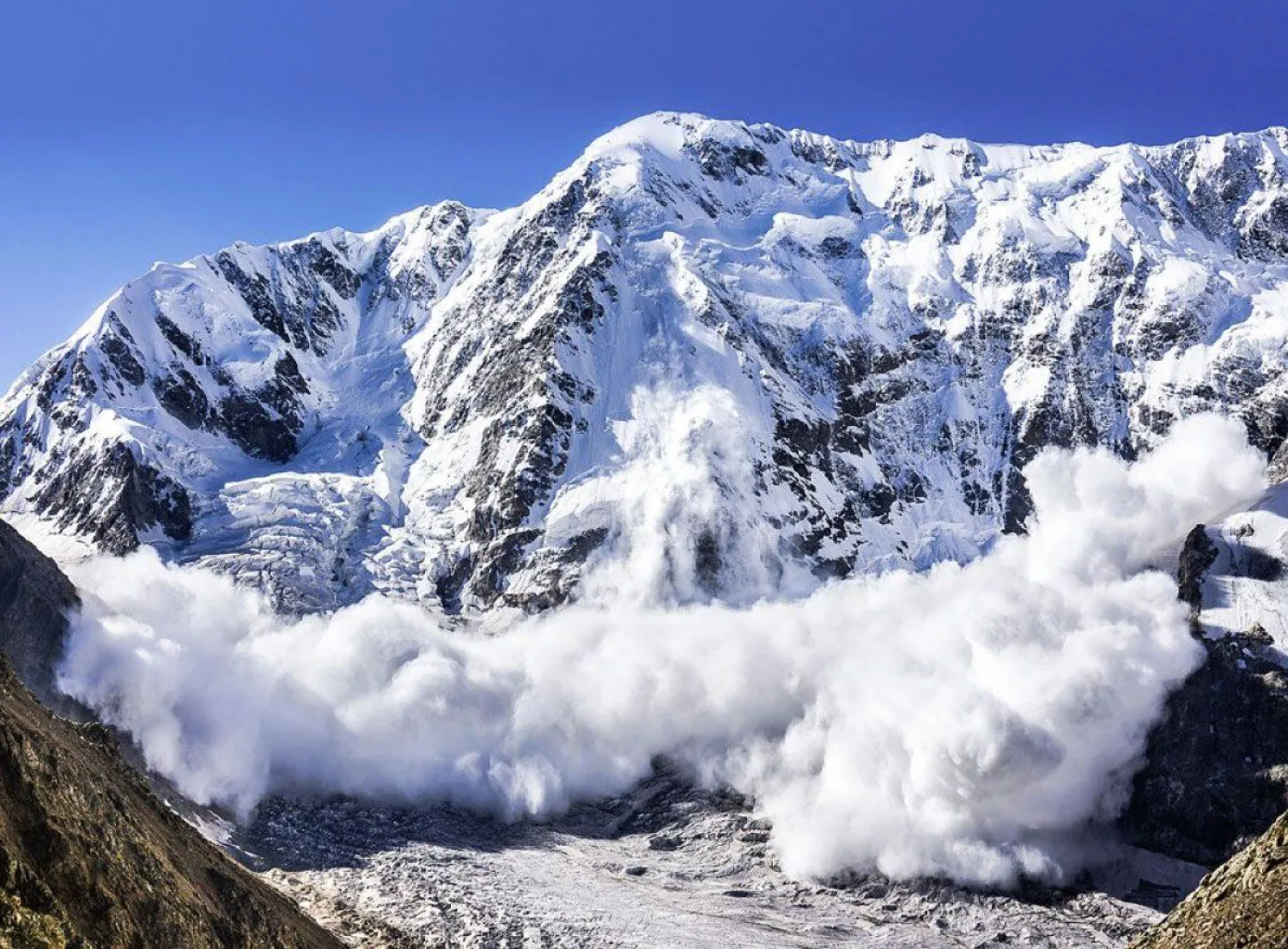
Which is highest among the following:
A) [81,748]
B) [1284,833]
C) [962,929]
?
[81,748]

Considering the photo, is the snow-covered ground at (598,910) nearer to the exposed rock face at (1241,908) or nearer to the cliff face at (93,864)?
the cliff face at (93,864)

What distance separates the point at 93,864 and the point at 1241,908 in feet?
194

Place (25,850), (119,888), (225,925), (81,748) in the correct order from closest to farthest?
(25,850), (119,888), (225,925), (81,748)

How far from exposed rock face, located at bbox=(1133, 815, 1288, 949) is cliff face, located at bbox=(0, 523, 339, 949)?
152 ft

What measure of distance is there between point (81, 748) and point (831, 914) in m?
128

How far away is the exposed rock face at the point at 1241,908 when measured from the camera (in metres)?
46.1

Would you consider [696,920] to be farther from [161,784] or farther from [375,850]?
[161,784]

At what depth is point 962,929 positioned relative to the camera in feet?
630

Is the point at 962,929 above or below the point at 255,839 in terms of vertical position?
below

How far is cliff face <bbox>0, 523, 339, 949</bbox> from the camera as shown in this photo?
2411 inches

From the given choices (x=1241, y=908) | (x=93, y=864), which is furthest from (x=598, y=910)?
(x=1241, y=908)

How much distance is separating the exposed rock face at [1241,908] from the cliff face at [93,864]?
46.2m

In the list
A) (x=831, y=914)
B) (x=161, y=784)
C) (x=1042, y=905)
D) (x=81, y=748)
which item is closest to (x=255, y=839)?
(x=161, y=784)

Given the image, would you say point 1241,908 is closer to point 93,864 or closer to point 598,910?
point 93,864
